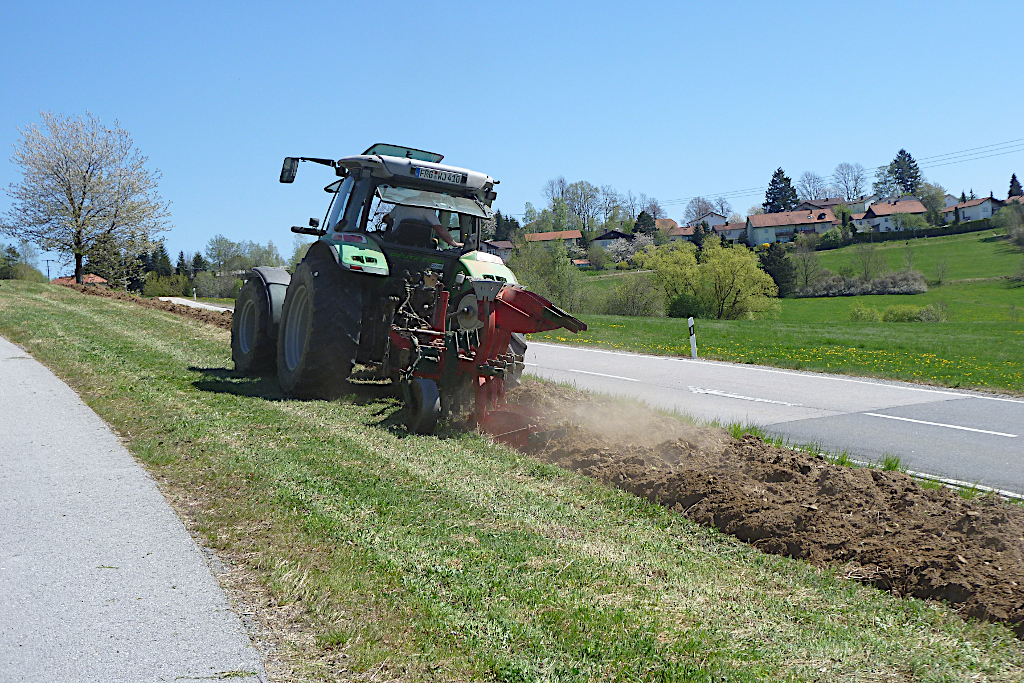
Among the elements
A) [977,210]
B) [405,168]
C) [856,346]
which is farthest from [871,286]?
[977,210]

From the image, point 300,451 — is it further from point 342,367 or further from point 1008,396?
point 1008,396

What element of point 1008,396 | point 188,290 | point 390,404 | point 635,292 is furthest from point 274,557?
point 188,290

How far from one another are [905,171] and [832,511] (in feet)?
564

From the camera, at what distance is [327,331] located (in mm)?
8297

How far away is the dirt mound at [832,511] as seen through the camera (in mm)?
4039

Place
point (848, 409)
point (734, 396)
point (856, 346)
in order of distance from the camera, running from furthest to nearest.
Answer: point (856, 346), point (734, 396), point (848, 409)

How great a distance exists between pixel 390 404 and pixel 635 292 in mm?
38058

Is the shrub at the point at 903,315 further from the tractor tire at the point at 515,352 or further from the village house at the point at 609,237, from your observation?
the village house at the point at 609,237

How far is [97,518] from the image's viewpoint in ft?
15.7

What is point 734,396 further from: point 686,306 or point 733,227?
point 733,227

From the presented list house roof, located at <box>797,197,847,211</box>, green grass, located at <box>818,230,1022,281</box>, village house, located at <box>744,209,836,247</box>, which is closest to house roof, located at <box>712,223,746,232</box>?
village house, located at <box>744,209,836,247</box>

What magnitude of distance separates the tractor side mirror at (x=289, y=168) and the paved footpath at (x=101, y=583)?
4.21 metres

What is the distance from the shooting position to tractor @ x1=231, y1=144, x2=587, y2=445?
717 centimetres

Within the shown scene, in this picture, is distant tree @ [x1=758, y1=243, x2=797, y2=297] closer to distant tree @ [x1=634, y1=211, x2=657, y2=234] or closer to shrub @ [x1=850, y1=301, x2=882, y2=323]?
shrub @ [x1=850, y1=301, x2=882, y2=323]
